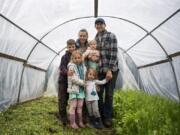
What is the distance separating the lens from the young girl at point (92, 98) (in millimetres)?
6883

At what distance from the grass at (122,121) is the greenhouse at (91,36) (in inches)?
5.6

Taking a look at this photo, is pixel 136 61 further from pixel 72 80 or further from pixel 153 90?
pixel 72 80

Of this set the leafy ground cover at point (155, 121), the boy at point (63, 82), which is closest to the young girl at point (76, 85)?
the boy at point (63, 82)

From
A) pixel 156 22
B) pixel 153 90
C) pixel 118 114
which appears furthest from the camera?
pixel 153 90

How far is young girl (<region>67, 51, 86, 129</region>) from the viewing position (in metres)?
6.65

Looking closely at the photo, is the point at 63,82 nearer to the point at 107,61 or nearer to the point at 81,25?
the point at 107,61

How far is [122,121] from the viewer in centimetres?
631

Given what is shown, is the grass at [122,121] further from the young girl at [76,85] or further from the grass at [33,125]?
the young girl at [76,85]

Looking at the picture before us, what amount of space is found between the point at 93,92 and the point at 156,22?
10.3 ft

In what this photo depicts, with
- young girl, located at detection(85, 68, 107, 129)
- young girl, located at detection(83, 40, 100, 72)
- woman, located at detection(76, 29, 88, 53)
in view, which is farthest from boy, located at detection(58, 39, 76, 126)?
young girl, located at detection(85, 68, 107, 129)

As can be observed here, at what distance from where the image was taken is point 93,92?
6.88 m

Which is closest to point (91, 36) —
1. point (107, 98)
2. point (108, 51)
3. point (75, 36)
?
point (75, 36)

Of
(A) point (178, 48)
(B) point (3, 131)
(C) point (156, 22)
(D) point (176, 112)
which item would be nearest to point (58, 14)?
(C) point (156, 22)

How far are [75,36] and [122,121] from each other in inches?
277
